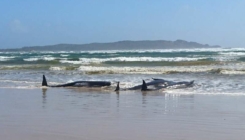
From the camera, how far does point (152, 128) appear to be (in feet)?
25.6

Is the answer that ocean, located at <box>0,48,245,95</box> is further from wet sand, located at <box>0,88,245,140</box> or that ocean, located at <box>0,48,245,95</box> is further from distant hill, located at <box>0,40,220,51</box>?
distant hill, located at <box>0,40,220,51</box>

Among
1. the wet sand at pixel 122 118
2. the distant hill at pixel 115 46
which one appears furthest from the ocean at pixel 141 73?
the distant hill at pixel 115 46

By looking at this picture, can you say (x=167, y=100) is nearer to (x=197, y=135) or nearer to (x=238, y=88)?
(x=238, y=88)

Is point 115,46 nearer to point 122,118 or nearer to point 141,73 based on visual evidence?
point 141,73

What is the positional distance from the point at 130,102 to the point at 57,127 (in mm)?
4377

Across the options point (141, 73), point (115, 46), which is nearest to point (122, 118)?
point (141, 73)

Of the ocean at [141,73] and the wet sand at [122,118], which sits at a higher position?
the wet sand at [122,118]

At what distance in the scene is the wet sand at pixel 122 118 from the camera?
7238 mm

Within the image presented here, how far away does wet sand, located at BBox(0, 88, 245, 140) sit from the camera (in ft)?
23.7

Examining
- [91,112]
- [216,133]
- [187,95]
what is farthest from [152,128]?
[187,95]

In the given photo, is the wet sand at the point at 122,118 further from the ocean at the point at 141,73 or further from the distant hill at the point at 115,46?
the distant hill at the point at 115,46

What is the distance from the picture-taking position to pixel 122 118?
895 centimetres

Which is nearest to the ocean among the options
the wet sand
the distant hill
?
the wet sand

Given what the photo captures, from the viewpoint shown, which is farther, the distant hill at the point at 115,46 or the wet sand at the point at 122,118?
the distant hill at the point at 115,46
